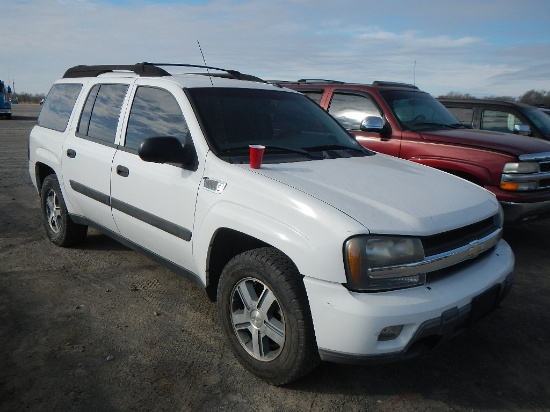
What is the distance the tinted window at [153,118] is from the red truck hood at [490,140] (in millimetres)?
3366

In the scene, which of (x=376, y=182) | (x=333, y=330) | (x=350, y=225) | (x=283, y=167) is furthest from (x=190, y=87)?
(x=333, y=330)

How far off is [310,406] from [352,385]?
0.34 meters

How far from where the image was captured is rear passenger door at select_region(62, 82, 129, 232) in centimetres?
405

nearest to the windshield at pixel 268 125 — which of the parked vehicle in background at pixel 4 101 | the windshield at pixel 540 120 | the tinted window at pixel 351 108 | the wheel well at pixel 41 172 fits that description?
the tinted window at pixel 351 108

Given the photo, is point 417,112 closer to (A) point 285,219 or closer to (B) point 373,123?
(B) point 373,123

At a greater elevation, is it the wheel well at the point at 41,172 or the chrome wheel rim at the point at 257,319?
the wheel well at the point at 41,172

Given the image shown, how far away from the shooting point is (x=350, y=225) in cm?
241

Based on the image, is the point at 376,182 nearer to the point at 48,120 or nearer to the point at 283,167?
the point at 283,167

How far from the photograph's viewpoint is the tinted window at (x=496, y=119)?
7.85 m

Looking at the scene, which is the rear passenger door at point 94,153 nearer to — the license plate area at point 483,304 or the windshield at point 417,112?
the license plate area at point 483,304

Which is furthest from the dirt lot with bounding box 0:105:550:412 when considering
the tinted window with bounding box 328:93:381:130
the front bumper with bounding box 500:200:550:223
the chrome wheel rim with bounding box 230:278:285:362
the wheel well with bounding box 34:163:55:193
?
the tinted window with bounding box 328:93:381:130

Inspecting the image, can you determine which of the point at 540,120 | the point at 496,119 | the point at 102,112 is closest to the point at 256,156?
the point at 102,112

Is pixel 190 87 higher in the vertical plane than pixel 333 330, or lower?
higher

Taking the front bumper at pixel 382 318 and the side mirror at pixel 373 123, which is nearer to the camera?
the front bumper at pixel 382 318
